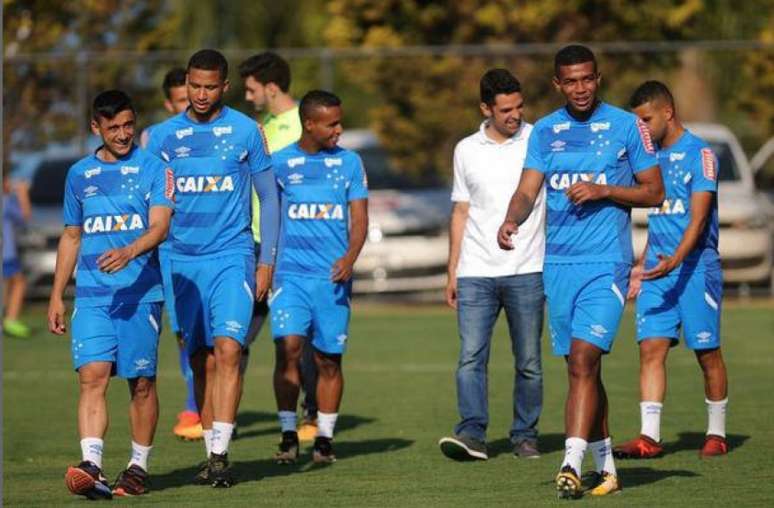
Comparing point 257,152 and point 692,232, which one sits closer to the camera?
point 257,152

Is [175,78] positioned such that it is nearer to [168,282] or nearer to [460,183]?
[168,282]

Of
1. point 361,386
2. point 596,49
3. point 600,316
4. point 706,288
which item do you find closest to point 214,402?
point 600,316

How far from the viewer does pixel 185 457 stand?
1068 cm

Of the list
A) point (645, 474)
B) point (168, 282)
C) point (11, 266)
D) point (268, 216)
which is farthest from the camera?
point (11, 266)

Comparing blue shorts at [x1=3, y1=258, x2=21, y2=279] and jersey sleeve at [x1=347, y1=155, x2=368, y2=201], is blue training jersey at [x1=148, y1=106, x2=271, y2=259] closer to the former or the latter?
jersey sleeve at [x1=347, y1=155, x2=368, y2=201]

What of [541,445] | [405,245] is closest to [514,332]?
[541,445]

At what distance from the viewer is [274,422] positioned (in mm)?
12633

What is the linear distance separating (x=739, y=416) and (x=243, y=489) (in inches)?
174

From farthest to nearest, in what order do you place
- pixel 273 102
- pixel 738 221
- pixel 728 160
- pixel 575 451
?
1. pixel 728 160
2. pixel 738 221
3. pixel 273 102
4. pixel 575 451

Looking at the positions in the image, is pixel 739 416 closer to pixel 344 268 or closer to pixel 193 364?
pixel 344 268

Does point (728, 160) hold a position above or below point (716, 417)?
above

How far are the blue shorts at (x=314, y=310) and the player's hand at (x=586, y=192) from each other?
7.97 ft

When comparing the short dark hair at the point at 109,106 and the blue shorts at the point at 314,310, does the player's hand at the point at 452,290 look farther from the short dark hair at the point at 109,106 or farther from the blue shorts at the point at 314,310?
the short dark hair at the point at 109,106

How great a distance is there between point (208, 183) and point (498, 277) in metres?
2.00
